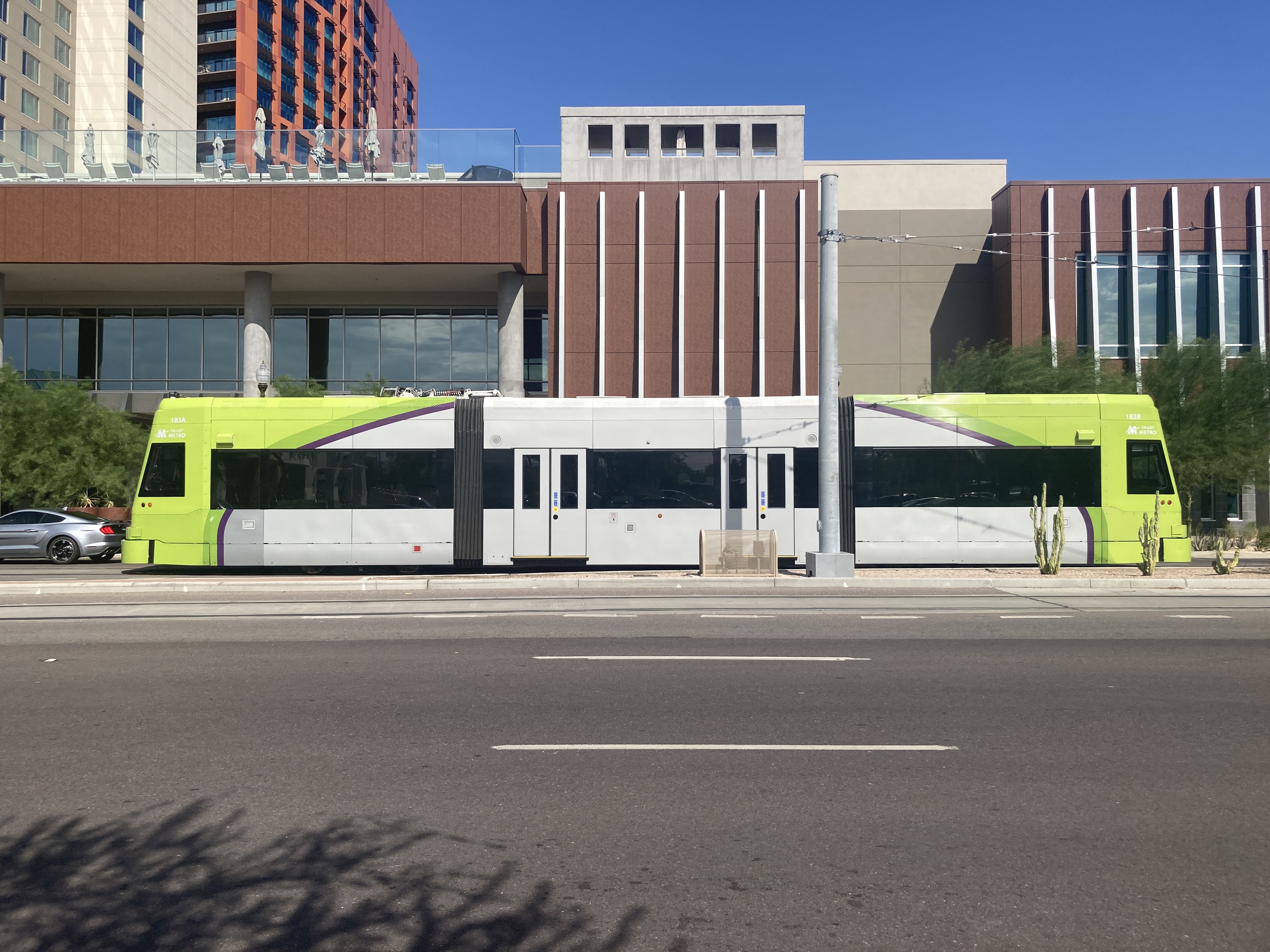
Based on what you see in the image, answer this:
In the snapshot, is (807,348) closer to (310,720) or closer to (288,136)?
(288,136)

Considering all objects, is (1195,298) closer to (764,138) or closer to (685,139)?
(764,138)

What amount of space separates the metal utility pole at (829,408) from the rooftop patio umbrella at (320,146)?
926 inches

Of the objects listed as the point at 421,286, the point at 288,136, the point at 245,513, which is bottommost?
the point at 245,513

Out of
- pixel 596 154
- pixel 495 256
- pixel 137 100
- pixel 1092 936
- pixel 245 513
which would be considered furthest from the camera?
pixel 137 100

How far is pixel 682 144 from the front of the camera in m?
42.1

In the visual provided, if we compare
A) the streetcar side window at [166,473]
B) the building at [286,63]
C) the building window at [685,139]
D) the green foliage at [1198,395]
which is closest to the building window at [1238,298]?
the green foliage at [1198,395]

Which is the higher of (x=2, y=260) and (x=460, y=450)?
(x=2, y=260)

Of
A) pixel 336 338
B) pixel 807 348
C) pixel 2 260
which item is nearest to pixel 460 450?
pixel 807 348

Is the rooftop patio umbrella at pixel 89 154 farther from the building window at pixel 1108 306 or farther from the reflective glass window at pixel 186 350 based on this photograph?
the building window at pixel 1108 306

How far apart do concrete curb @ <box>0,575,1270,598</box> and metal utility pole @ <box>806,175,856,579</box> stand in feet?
1.75

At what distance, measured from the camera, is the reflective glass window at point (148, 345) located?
40938 millimetres

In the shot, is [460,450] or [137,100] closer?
[460,450]

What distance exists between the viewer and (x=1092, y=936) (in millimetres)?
3816

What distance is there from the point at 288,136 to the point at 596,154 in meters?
13.5
